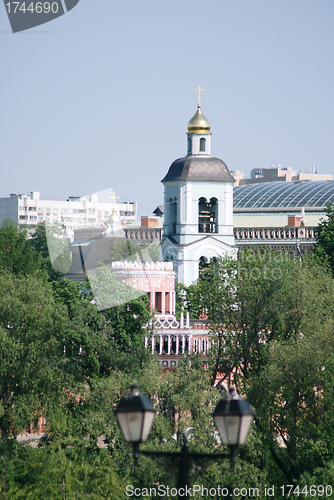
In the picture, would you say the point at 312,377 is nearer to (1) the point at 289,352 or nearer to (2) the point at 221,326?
(1) the point at 289,352

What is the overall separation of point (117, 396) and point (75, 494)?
5.57 meters

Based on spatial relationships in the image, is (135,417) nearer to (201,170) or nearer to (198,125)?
(201,170)

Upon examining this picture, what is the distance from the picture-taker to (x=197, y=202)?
6022 centimetres

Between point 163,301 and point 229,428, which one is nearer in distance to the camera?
point 229,428

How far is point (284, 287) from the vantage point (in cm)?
3941

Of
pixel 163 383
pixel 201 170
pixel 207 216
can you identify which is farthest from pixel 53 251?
pixel 163 383

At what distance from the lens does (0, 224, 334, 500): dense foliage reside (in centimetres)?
2933

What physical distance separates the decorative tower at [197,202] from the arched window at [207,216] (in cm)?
8

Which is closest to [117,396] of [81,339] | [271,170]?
[81,339]

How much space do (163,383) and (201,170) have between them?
1129 inches

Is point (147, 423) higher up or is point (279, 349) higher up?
point (279, 349)

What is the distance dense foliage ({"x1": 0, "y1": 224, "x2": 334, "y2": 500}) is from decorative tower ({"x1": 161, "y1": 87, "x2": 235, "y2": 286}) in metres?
15.8

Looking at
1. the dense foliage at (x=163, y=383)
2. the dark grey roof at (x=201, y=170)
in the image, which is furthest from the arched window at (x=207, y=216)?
the dense foliage at (x=163, y=383)

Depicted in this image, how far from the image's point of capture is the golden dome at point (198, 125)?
60031 mm
